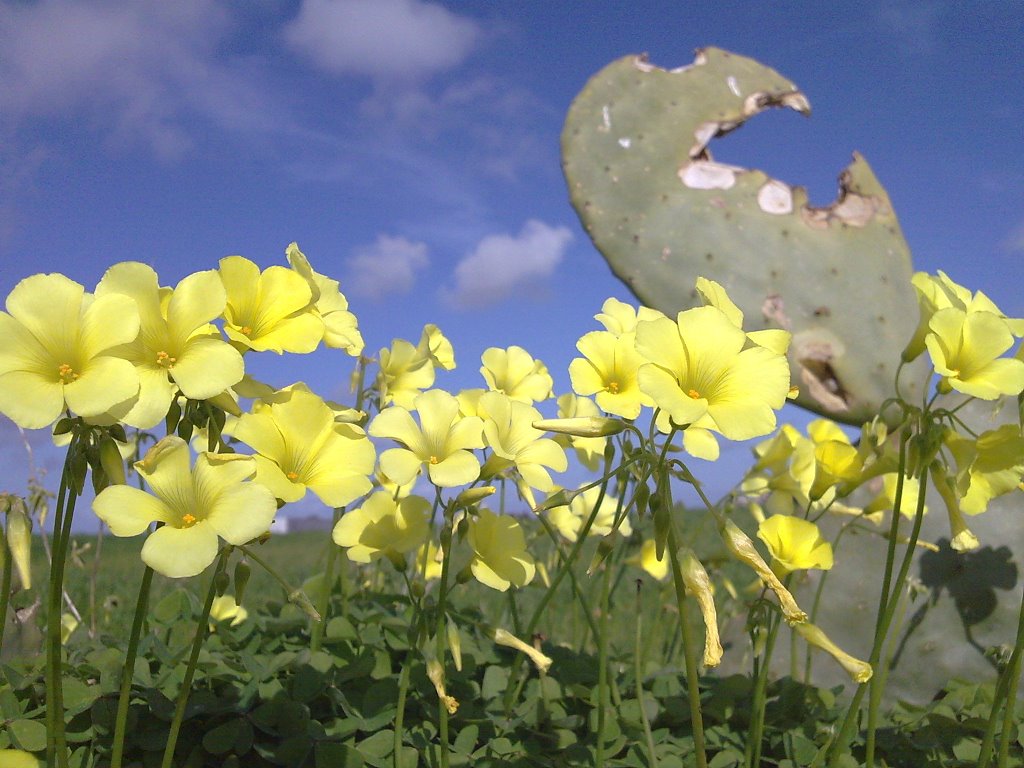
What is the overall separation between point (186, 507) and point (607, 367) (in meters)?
0.77

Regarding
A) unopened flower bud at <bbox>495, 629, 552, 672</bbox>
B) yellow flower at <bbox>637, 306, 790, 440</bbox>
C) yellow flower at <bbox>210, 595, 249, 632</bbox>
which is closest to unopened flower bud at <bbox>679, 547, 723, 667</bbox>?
yellow flower at <bbox>637, 306, 790, 440</bbox>

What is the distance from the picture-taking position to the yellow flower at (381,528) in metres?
1.53

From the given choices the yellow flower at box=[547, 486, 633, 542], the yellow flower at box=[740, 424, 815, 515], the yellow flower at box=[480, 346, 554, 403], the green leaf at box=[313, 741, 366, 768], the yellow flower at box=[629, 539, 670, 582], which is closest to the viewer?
the green leaf at box=[313, 741, 366, 768]

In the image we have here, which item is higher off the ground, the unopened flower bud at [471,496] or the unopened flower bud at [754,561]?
the unopened flower bud at [471,496]

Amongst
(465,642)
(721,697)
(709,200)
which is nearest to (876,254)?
(709,200)

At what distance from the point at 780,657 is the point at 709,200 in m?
1.96

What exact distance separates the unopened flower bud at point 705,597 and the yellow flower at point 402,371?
0.91m

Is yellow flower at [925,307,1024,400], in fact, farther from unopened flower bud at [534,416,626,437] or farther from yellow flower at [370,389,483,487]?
yellow flower at [370,389,483,487]

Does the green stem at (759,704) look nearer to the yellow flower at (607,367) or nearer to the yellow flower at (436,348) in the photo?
the yellow flower at (607,367)

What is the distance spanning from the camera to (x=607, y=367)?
1.59 metres

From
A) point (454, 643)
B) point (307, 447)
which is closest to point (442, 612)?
point (454, 643)

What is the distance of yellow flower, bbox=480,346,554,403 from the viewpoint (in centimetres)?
185

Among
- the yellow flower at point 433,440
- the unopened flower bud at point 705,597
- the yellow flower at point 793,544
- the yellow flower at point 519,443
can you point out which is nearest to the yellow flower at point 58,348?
the yellow flower at point 433,440

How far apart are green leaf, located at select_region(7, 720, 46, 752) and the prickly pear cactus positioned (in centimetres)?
267
